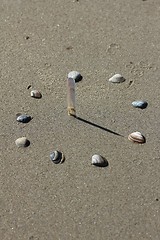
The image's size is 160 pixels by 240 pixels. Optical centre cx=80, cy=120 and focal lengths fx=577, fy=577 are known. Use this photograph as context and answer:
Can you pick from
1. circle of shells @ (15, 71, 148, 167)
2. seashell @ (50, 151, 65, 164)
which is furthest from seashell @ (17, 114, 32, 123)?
seashell @ (50, 151, 65, 164)

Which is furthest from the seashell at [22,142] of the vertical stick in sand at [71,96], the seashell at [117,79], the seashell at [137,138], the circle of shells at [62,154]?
the seashell at [117,79]

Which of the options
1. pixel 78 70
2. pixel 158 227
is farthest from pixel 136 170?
pixel 78 70

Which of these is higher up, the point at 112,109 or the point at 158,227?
the point at 112,109

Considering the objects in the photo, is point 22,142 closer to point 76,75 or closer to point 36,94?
point 36,94

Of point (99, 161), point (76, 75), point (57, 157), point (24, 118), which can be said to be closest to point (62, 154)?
point (57, 157)

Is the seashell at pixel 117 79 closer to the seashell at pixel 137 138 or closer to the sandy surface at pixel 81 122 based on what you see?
the sandy surface at pixel 81 122

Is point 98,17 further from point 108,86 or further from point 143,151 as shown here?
point 143,151

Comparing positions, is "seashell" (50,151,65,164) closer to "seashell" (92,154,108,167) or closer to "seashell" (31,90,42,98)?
"seashell" (92,154,108,167)
